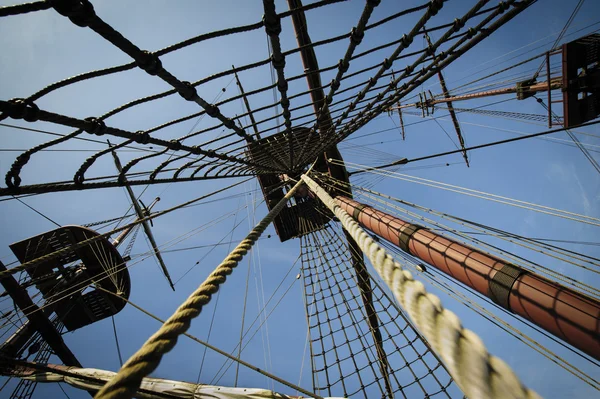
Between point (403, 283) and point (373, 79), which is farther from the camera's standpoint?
point (373, 79)

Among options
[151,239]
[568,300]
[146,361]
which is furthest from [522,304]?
[151,239]

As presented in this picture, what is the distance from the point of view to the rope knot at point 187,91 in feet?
5.64

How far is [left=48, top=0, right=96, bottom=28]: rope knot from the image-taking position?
942mm

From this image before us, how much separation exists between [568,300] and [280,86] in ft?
8.30

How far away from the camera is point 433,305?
72cm

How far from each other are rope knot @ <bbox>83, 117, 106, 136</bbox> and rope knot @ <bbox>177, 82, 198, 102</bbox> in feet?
1.86

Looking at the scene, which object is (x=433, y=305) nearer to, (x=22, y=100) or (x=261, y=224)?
(x=261, y=224)

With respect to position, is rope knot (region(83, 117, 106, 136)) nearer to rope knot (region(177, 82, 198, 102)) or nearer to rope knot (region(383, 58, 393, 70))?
rope knot (region(177, 82, 198, 102))

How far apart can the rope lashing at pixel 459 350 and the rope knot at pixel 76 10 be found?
5.37 ft

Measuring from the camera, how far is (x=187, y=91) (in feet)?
5.78

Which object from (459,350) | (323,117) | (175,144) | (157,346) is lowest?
(459,350)

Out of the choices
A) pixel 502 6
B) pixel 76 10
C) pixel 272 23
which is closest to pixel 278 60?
pixel 272 23

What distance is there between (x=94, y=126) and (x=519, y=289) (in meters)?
3.20

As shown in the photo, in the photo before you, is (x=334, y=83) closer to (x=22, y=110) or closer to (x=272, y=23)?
(x=272, y=23)
